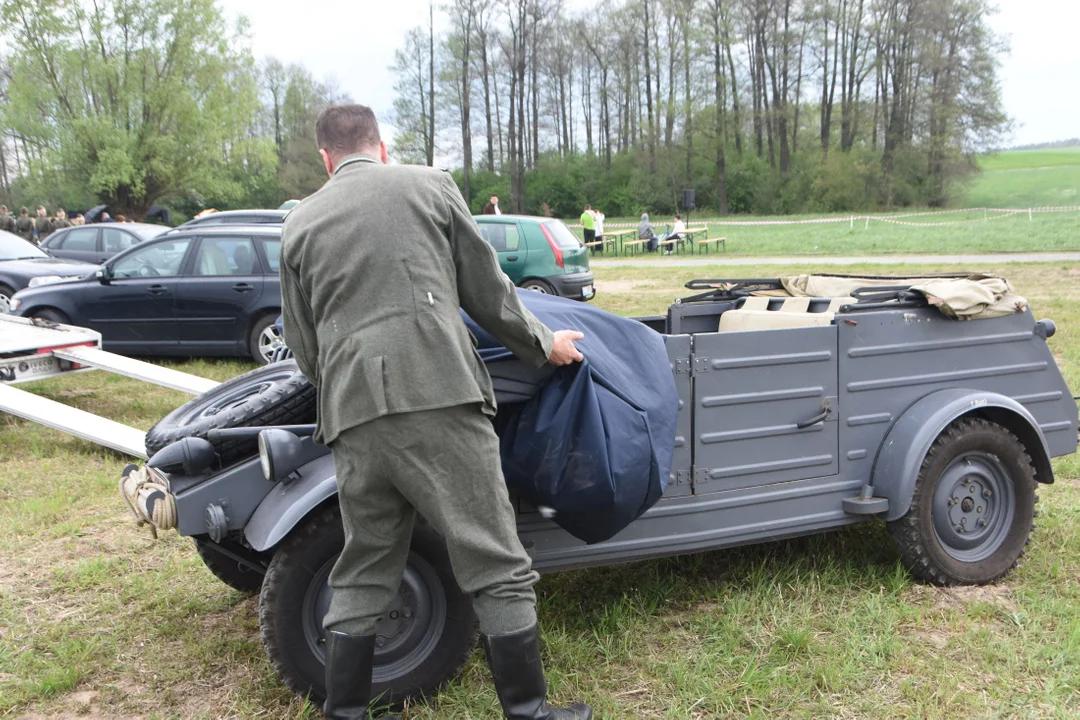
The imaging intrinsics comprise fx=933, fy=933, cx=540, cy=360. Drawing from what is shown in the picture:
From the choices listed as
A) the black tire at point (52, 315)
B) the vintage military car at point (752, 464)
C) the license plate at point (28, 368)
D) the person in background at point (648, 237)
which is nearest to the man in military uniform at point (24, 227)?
the black tire at point (52, 315)

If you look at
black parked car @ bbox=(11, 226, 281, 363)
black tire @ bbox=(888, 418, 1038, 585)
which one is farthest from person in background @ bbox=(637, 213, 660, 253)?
black tire @ bbox=(888, 418, 1038, 585)

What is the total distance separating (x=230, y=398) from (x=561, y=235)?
36.0 feet

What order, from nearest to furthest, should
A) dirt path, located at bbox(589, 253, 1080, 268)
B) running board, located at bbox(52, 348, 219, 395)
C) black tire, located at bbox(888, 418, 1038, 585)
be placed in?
black tire, located at bbox(888, 418, 1038, 585), running board, located at bbox(52, 348, 219, 395), dirt path, located at bbox(589, 253, 1080, 268)

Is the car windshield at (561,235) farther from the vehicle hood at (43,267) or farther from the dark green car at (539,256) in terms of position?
the vehicle hood at (43,267)

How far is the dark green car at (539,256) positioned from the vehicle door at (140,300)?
5138 mm

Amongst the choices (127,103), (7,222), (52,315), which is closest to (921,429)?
(52,315)

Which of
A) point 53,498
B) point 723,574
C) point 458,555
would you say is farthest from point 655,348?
point 53,498

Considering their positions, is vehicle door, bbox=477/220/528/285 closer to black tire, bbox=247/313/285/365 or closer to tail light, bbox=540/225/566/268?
tail light, bbox=540/225/566/268

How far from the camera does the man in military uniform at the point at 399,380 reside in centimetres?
239

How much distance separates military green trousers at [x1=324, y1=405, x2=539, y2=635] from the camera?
7.89ft

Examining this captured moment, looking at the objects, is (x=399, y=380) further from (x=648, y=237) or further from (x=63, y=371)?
(x=648, y=237)

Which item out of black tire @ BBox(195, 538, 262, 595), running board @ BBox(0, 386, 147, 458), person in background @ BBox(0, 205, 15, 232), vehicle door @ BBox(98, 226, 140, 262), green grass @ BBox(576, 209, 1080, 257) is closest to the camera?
black tire @ BBox(195, 538, 262, 595)

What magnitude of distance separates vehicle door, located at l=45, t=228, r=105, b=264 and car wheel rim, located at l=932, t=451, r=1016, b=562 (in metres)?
14.2

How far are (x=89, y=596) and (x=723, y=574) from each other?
2.69 meters
